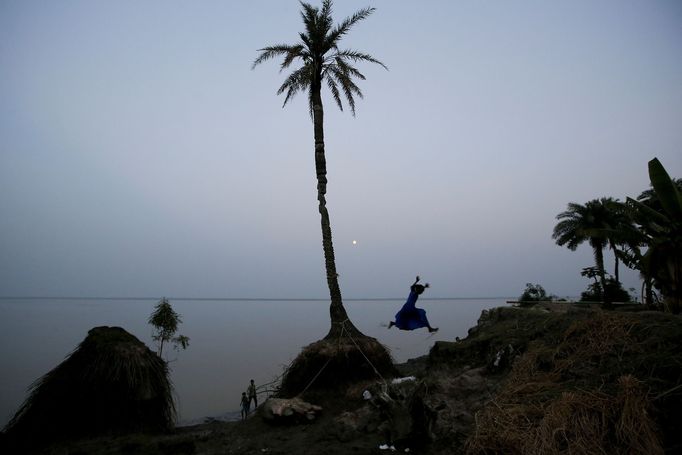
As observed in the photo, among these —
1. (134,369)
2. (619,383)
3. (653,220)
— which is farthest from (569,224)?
(134,369)

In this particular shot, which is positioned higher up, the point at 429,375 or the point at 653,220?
the point at 653,220

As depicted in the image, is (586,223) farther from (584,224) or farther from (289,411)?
(289,411)

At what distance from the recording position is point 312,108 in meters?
18.2

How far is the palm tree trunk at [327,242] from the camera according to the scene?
15352 mm

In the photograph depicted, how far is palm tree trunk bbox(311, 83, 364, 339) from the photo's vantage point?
50.4 ft

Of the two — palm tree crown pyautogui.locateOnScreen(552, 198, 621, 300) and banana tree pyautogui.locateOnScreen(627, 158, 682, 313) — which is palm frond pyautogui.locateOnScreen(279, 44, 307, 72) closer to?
banana tree pyautogui.locateOnScreen(627, 158, 682, 313)

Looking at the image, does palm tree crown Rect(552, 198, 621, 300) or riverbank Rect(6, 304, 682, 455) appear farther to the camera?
palm tree crown Rect(552, 198, 621, 300)

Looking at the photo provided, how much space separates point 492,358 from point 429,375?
2141mm

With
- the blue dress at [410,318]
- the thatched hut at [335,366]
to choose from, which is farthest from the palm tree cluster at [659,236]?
the thatched hut at [335,366]

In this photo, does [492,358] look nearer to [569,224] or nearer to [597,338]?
[597,338]

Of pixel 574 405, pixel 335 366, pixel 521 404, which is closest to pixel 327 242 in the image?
pixel 335 366

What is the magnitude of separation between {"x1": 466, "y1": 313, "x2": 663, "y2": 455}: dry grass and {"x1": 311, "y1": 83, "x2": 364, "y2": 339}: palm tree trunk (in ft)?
29.0

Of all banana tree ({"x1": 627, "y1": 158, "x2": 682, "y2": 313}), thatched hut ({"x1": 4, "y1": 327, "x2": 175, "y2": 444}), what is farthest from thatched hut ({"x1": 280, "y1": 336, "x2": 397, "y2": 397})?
banana tree ({"x1": 627, "y1": 158, "x2": 682, "y2": 313})

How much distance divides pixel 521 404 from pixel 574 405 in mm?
939
